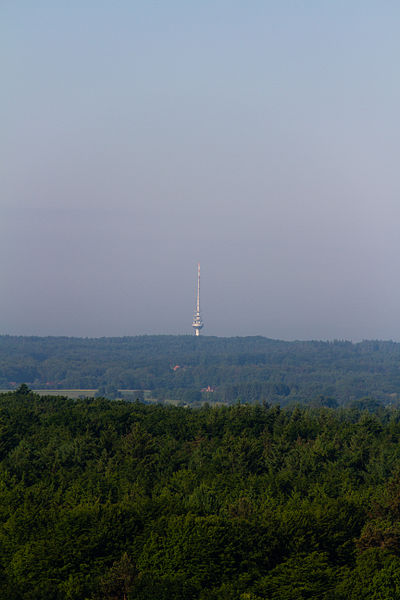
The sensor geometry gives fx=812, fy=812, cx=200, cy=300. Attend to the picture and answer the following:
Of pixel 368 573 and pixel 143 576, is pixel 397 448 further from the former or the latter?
pixel 143 576

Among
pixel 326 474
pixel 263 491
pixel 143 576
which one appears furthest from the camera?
pixel 326 474

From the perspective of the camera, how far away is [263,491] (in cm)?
6800

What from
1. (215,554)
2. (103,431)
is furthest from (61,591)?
(103,431)

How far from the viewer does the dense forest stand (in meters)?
46.6

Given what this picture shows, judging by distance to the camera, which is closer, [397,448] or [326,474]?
[326,474]

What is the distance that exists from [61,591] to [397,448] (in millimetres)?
48681

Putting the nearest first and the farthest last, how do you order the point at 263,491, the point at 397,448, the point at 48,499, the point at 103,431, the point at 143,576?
the point at 143,576 < the point at 48,499 < the point at 263,491 < the point at 397,448 < the point at 103,431

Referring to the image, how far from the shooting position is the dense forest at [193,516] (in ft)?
153

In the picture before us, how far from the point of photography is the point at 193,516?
174 feet

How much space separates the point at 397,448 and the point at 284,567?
3977cm

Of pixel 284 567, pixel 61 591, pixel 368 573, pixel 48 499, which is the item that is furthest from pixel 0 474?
pixel 368 573

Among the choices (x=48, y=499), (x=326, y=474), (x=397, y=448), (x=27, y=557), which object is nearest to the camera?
(x=27, y=557)

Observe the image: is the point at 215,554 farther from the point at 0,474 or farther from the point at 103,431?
the point at 103,431

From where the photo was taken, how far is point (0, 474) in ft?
235
